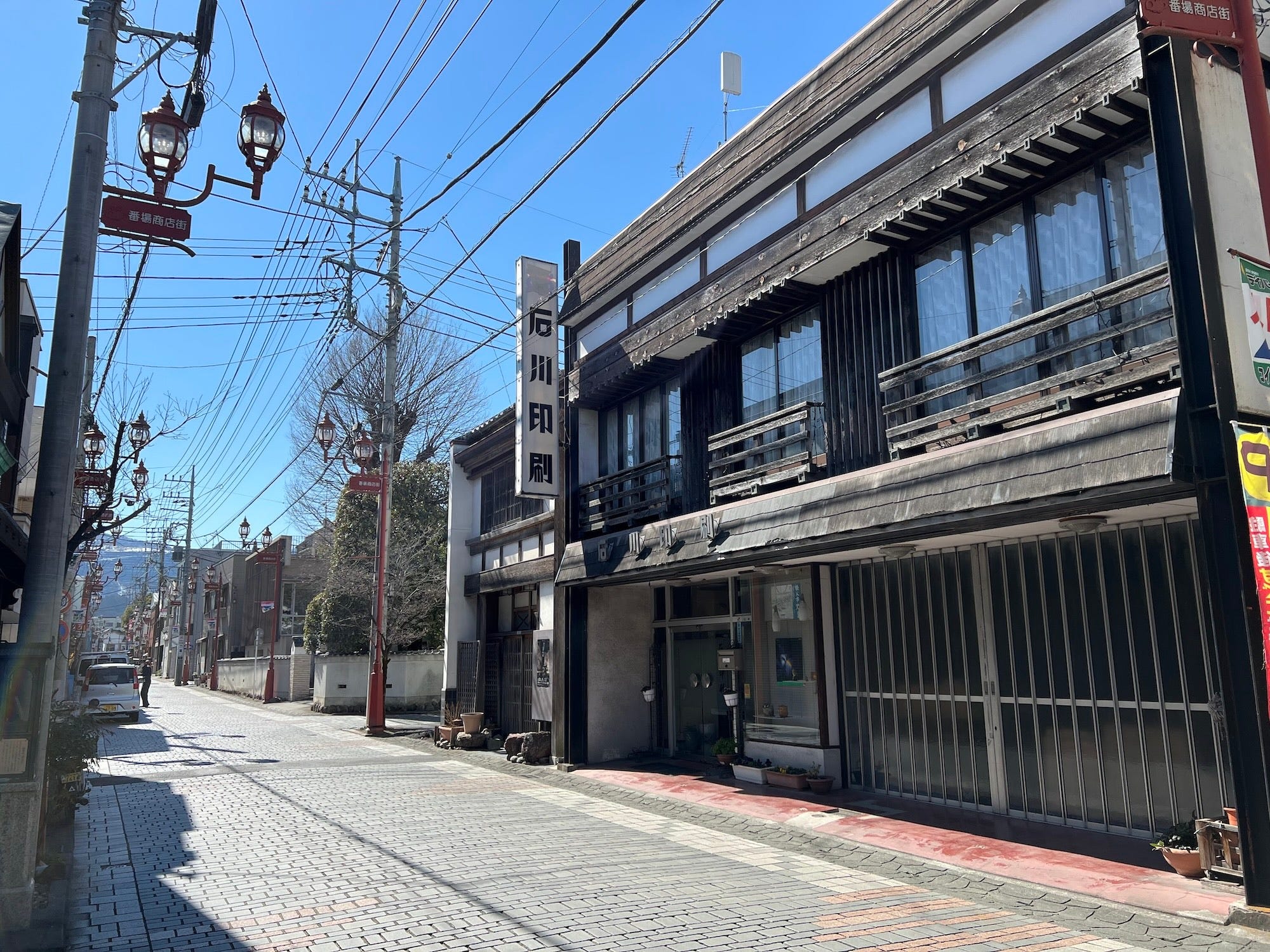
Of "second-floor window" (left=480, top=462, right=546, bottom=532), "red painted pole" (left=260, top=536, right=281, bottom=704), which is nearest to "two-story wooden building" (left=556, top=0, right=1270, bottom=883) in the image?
"second-floor window" (left=480, top=462, right=546, bottom=532)

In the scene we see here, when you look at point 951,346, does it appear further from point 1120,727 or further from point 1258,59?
point 1120,727

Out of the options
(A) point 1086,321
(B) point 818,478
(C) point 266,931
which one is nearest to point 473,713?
(B) point 818,478

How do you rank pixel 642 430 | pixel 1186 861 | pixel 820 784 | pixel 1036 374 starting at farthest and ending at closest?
pixel 642 430 → pixel 820 784 → pixel 1036 374 → pixel 1186 861

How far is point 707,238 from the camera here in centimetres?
1384

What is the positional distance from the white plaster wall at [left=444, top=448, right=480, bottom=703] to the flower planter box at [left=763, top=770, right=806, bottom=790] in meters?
11.4

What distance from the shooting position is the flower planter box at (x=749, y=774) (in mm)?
12844

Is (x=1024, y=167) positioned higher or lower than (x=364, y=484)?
higher

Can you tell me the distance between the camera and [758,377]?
43.6ft

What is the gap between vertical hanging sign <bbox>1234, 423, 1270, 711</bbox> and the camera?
6152 millimetres

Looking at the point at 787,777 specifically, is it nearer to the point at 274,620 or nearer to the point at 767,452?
the point at 767,452

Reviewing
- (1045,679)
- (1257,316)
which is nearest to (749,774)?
(1045,679)

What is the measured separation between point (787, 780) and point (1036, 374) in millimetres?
6390

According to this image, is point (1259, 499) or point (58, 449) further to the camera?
point (58, 449)

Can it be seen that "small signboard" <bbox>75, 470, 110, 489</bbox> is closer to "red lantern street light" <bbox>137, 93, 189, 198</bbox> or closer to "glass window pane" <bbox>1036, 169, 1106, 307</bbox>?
"red lantern street light" <bbox>137, 93, 189, 198</bbox>
